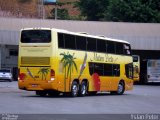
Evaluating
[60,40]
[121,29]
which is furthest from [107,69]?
[121,29]

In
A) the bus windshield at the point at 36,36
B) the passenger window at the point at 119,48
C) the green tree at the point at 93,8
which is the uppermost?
the green tree at the point at 93,8

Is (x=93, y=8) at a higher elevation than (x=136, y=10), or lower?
higher

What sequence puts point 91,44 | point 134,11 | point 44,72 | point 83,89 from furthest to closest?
point 134,11 → point 91,44 → point 83,89 → point 44,72

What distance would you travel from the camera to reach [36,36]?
30.6m

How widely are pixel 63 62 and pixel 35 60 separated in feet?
5.16

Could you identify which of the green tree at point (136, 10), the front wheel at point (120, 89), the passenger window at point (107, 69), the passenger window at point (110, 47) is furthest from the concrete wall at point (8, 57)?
the passenger window at point (107, 69)

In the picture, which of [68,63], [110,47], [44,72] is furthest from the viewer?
[110,47]

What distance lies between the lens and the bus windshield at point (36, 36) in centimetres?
3028

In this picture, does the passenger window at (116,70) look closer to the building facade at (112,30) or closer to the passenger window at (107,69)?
the passenger window at (107,69)

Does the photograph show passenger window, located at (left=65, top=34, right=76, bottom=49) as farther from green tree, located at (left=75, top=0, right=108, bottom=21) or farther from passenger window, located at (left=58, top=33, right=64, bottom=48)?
green tree, located at (left=75, top=0, right=108, bottom=21)

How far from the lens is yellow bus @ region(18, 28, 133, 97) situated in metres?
30.2

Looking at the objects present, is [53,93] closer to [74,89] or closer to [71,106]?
[74,89]

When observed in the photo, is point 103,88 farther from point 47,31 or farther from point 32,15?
point 32,15

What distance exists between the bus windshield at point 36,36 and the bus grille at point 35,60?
36.0 inches
